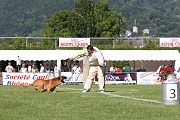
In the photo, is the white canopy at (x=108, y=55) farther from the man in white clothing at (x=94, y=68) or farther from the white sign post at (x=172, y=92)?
the white sign post at (x=172, y=92)

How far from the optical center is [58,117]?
40.4 feet

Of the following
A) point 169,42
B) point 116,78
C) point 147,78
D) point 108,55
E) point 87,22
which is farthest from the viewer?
point 87,22

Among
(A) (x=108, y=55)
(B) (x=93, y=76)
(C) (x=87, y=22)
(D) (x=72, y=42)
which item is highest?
(C) (x=87, y=22)

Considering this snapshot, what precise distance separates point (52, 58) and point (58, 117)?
140 feet

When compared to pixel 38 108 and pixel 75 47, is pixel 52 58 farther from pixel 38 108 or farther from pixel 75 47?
pixel 38 108

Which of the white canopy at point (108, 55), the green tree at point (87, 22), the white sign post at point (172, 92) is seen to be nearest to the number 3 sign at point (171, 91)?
the white sign post at point (172, 92)

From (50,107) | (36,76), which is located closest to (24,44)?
(36,76)

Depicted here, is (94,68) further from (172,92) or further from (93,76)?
(172,92)

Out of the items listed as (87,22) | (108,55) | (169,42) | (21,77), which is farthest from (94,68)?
(87,22)

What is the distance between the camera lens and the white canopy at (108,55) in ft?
181

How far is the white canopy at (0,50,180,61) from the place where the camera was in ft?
181

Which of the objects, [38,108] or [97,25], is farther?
[97,25]

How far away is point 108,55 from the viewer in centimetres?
5762

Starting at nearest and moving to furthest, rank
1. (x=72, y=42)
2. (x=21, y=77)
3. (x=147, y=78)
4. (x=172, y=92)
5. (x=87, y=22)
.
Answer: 1. (x=172, y=92)
2. (x=21, y=77)
3. (x=147, y=78)
4. (x=72, y=42)
5. (x=87, y=22)
